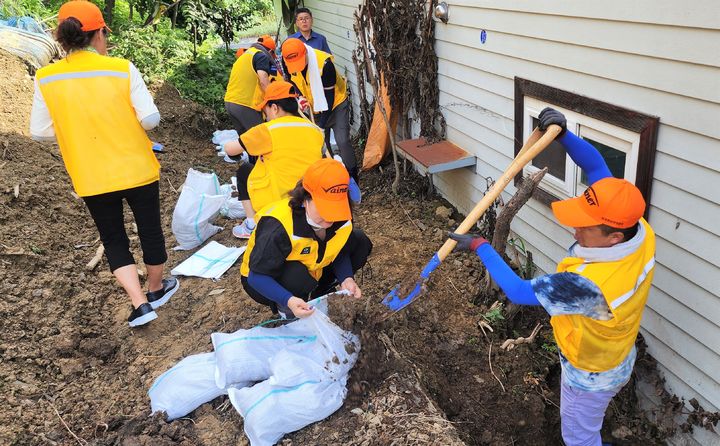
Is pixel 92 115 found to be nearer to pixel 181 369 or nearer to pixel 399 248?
pixel 181 369

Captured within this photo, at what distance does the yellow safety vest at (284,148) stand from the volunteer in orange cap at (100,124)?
27.1 inches

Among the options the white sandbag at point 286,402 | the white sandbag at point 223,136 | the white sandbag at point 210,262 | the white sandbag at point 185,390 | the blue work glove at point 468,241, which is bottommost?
the white sandbag at point 210,262

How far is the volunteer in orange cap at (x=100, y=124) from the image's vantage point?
332cm

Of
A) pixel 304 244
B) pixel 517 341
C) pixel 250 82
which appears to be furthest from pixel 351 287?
pixel 250 82

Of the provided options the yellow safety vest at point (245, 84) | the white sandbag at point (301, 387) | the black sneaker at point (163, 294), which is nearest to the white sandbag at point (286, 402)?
the white sandbag at point (301, 387)

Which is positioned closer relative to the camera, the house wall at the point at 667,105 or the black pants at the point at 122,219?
the house wall at the point at 667,105

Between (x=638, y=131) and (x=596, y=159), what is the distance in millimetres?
402

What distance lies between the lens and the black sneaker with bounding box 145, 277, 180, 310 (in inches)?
164

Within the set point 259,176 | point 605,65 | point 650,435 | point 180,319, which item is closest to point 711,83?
point 605,65

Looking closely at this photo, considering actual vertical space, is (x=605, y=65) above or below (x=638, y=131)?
above

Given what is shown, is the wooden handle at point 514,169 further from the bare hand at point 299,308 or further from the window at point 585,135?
the bare hand at point 299,308

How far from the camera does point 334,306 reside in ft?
9.41

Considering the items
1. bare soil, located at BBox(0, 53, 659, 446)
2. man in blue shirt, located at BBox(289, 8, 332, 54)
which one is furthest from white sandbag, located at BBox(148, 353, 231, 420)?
man in blue shirt, located at BBox(289, 8, 332, 54)

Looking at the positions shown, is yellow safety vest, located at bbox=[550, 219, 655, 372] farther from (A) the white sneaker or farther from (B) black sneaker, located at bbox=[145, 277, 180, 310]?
(A) the white sneaker
